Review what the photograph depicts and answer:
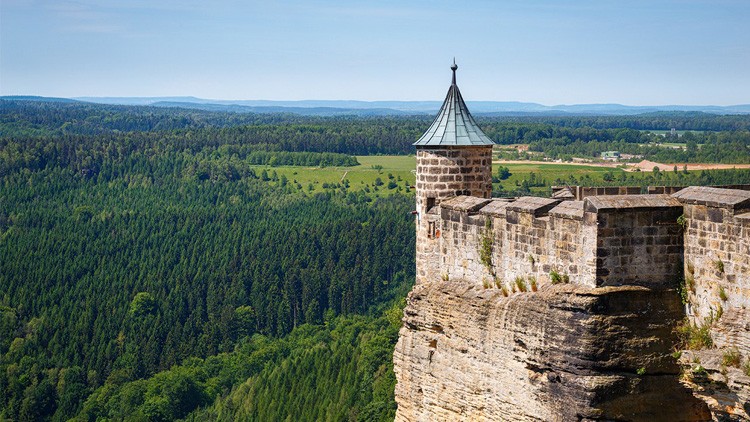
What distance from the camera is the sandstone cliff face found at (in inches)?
779

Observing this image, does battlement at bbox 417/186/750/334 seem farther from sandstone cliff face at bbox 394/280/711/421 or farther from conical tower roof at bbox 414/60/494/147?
conical tower roof at bbox 414/60/494/147

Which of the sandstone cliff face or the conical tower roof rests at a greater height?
the conical tower roof

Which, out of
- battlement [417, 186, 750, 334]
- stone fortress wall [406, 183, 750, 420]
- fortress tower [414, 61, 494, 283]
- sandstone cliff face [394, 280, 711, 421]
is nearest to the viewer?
battlement [417, 186, 750, 334]

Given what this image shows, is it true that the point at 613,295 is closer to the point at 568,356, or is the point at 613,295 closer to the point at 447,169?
the point at 568,356

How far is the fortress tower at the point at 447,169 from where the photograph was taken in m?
27.6

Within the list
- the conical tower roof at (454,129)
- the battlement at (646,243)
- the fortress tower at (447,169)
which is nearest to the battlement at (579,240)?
the battlement at (646,243)

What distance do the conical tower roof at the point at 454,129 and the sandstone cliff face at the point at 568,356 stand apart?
13.6 ft

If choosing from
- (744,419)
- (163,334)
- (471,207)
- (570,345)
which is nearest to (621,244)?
(570,345)

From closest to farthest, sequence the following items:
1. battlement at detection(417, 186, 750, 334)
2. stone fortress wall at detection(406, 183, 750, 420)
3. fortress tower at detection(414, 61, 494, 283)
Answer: battlement at detection(417, 186, 750, 334), stone fortress wall at detection(406, 183, 750, 420), fortress tower at detection(414, 61, 494, 283)

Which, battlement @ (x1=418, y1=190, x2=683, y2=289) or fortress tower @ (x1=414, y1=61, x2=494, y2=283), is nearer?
battlement @ (x1=418, y1=190, x2=683, y2=289)

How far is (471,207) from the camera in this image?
24.9 metres

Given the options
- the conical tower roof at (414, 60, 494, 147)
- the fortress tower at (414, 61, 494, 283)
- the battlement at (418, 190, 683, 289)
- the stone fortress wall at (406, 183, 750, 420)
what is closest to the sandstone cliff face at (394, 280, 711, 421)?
the stone fortress wall at (406, 183, 750, 420)

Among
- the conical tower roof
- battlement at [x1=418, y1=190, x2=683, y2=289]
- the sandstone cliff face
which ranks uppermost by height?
the conical tower roof

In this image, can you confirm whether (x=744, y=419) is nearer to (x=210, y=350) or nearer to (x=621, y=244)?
(x=621, y=244)
